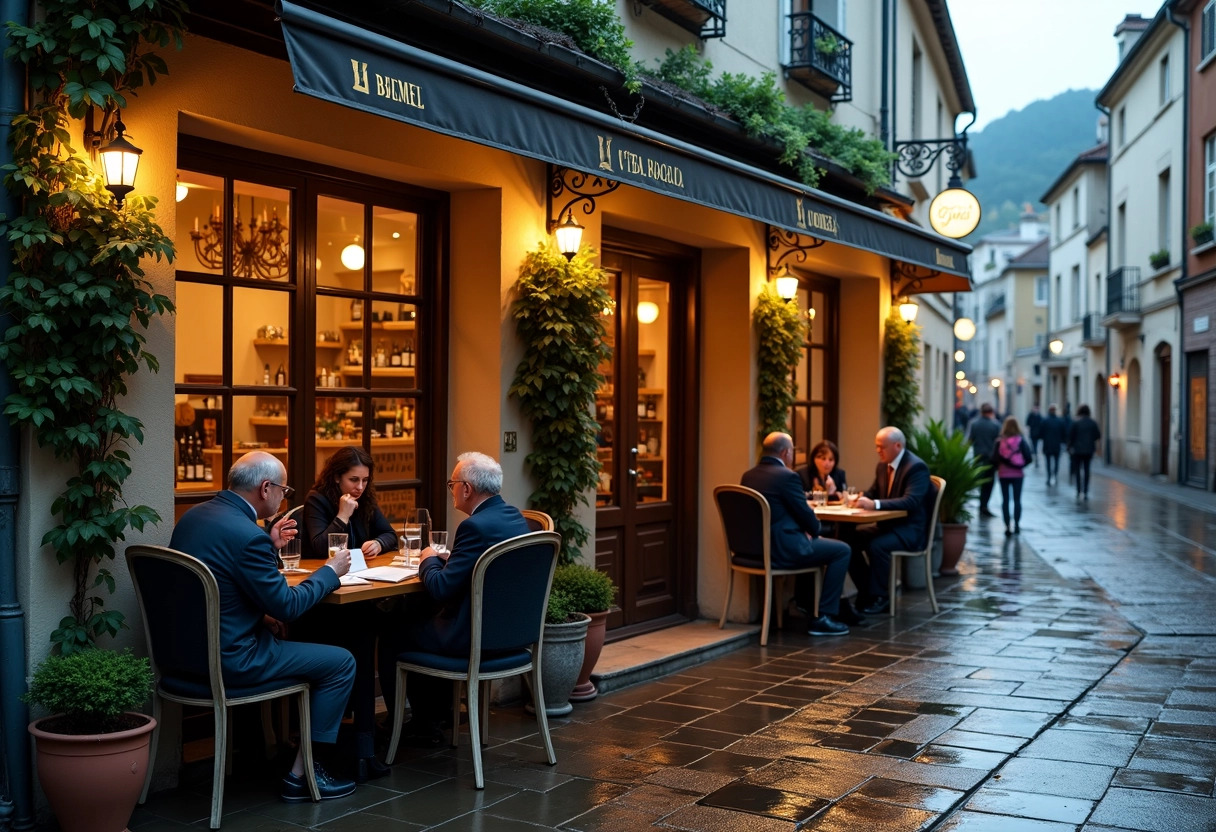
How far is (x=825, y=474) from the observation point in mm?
9836

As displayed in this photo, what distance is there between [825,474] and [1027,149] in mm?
116485

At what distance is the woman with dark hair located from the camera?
32.1 feet

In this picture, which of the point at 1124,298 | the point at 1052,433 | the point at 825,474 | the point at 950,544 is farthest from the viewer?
the point at 1124,298

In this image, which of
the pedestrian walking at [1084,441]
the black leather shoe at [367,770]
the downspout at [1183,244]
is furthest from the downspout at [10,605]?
the downspout at [1183,244]

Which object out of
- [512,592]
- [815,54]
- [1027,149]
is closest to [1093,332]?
[815,54]

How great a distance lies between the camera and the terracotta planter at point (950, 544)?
11883mm

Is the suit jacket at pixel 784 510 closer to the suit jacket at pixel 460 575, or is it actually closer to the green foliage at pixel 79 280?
the suit jacket at pixel 460 575

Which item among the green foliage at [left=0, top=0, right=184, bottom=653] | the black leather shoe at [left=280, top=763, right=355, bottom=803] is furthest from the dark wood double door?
the green foliage at [left=0, top=0, right=184, bottom=653]

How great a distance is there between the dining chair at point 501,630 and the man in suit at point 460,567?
61 mm

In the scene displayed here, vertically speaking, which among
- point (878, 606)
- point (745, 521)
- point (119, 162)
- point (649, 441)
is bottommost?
point (878, 606)

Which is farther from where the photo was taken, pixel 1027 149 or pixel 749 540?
pixel 1027 149

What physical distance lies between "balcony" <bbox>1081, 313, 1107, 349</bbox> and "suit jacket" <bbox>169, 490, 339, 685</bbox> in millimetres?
33201

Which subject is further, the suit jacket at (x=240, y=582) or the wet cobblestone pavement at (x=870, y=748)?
the wet cobblestone pavement at (x=870, y=748)

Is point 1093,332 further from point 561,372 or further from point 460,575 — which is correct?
point 460,575
